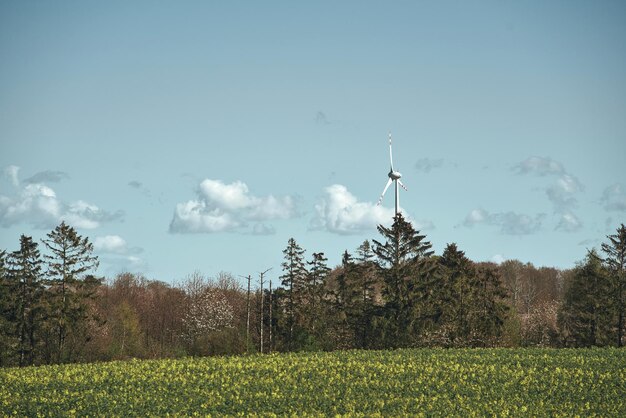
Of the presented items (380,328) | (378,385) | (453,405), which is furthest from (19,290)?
(453,405)

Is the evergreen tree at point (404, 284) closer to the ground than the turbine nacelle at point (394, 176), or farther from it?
closer to the ground

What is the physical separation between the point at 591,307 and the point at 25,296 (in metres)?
48.2

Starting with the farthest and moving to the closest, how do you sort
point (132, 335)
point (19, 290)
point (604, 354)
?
point (132, 335) < point (19, 290) < point (604, 354)

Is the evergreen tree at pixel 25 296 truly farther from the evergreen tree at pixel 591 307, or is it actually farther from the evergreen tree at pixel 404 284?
the evergreen tree at pixel 591 307

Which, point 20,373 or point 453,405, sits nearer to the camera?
point 453,405

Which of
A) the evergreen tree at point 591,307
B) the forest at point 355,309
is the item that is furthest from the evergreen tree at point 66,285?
the evergreen tree at point 591,307

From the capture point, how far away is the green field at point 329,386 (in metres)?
30.5

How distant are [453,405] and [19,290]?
43545 mm

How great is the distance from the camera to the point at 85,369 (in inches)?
1624

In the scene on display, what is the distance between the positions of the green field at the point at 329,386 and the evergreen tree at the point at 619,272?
25.6 metres

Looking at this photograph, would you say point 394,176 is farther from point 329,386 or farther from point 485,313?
point 329,386

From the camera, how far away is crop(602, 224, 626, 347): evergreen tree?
6769 centimetres

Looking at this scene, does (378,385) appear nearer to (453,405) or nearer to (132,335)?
(453,405)

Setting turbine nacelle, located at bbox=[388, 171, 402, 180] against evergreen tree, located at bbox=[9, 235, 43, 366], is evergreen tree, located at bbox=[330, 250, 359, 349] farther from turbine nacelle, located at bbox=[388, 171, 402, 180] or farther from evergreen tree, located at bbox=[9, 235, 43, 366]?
evergreen tree, located at bbox=[9, 235, 43, 366]
